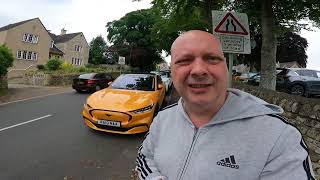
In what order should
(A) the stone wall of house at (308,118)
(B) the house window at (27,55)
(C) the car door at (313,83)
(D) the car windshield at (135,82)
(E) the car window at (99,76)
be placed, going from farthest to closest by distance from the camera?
(B) the house window at (27,55) → (E) the car window at (99,76) → (C) the car door at (313,83) → (D) the car windshield at (135,82) → (A) the stone wall of house at (308,118)

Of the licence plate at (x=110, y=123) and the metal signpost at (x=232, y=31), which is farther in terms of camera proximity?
the licence plate at (x=110, y=123)

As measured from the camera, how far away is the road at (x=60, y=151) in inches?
262

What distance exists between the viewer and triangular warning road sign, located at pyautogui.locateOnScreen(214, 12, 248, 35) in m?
7.44

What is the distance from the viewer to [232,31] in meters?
7.50

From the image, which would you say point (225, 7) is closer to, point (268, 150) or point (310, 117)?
point (310, 117)

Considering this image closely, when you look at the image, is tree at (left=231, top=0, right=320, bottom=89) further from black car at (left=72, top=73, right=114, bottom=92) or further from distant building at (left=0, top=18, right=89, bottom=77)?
distant building at (left=0, top=18, right=89, bottom=77)

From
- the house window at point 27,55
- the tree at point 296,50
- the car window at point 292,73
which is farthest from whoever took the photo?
the house window at point 27,55

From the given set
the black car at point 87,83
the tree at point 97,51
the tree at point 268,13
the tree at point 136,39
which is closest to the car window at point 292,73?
the tree at point 268,13

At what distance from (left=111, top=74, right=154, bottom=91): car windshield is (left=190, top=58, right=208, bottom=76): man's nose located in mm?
9325

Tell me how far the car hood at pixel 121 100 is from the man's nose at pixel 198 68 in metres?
7.59

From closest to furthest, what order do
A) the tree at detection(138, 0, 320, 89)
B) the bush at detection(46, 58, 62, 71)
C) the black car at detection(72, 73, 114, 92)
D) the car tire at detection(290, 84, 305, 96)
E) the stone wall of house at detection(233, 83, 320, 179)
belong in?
the stone wall of house at detection(233, 83, 320, 179), the tree at detection(138, 0, 320, 89), the car tire at detection(290, 84, 305, 96), the black car at detection(72, 73, 114, 92), the bush at detection(46, 58, 62, 71)

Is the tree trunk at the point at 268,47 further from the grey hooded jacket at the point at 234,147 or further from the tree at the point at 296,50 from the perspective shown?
the tree at the point at 296,50

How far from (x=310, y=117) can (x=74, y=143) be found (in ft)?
17.3

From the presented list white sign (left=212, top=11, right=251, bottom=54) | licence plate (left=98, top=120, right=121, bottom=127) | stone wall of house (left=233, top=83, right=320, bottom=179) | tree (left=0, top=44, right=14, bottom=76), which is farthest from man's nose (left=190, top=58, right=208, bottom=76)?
tree (left=0, top=44, right=14, bottom=76)
